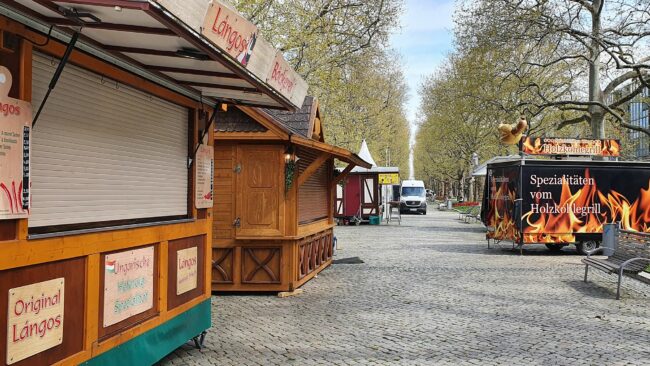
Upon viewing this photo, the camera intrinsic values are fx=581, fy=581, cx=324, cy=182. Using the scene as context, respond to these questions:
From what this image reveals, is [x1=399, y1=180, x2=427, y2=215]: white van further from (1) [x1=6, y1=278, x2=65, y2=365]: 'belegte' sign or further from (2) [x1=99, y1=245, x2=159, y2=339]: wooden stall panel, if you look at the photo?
(1) [x1=6, y1=278, x2=65, y2=365]: 'belegte' sign

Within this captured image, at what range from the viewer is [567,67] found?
92.0 ft

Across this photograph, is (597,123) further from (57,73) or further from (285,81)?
(57,73)

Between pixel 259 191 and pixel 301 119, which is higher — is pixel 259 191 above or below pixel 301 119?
below

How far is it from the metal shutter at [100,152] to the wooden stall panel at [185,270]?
1.22ft

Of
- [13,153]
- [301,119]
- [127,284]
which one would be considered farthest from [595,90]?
[13,153]

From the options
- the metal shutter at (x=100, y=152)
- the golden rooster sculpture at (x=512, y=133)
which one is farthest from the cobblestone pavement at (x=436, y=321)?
the golden rooster sculpture at (x=512, y=133)

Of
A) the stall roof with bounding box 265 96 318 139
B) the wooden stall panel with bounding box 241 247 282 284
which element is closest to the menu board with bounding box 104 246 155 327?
the wooden stall panel with bounding box 241 247 282 284

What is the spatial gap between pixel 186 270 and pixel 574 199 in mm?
13268

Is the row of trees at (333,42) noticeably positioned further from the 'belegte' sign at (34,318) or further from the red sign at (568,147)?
the 'belegte' sign at (34,318)

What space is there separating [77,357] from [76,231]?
89 cm

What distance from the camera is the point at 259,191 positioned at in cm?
998

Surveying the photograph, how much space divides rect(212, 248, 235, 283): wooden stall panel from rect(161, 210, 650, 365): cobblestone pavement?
38 cm

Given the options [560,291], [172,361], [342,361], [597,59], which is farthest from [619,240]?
[597,59]

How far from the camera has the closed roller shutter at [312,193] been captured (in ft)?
35.9
